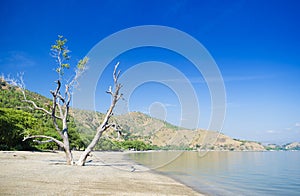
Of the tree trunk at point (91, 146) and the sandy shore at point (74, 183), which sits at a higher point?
the tree trunk at point (91, 146)

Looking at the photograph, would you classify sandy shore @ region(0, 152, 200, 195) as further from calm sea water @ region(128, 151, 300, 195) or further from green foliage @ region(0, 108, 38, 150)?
green foliage @ region(0, 108, 38, 150)

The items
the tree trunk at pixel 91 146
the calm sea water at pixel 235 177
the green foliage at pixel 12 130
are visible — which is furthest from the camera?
the green foliage at pixel 12 130

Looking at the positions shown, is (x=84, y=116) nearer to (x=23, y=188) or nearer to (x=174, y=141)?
(x=174, y=141)

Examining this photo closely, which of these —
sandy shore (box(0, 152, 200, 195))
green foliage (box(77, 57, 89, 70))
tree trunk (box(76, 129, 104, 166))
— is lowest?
sandy shore (box(0, 152, 200, 195))

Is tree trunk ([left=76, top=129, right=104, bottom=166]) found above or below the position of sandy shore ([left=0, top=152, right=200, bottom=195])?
above

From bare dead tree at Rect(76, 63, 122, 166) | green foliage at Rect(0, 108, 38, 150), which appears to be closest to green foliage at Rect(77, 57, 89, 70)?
bare dead tree at Rect(76, 63, 122, 166)

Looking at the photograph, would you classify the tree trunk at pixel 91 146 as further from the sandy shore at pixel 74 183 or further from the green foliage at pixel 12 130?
the green foliage at pixel 12 130

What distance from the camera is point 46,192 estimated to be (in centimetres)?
947

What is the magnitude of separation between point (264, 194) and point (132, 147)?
133m

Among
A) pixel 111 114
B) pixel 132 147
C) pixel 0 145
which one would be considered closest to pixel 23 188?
pixel 111 114

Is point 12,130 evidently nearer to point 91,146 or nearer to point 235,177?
point 91,146

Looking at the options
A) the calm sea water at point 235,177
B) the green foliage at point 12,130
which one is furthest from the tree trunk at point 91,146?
the green foliage at point 12,130

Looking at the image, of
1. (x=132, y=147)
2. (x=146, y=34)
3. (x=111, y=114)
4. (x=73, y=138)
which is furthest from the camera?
(x=132, y=147)

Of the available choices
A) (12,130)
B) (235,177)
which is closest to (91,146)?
(235,177)
